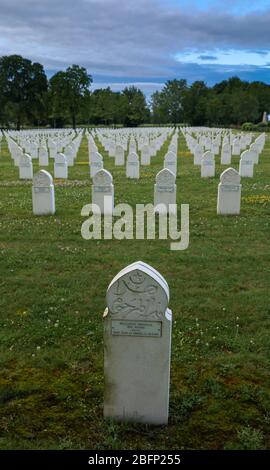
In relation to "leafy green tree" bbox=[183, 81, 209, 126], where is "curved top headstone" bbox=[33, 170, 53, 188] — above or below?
below

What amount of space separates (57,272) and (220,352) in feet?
11.0

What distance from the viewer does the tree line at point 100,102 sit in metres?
79.1

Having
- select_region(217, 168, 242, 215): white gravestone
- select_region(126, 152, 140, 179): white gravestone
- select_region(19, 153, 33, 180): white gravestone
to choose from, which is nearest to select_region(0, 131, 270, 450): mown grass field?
select_region(217, 168, 242, 215): white gravestone

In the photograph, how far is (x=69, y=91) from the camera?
77.6 m

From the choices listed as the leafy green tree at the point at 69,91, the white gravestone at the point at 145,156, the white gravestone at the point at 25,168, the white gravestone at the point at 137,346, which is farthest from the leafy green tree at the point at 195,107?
the white gravestone at the point at 137,346

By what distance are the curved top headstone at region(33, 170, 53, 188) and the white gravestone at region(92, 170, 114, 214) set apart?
1.07 meters

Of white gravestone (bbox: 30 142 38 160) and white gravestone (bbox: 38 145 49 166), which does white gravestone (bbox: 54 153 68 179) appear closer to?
white gravestone (bbox: 38 145 49 166)

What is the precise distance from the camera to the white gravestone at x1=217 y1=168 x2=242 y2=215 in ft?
35.1

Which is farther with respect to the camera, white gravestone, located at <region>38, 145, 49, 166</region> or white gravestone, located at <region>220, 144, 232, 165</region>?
white gravestone, located at <region>38, 145, 49, 166</region>

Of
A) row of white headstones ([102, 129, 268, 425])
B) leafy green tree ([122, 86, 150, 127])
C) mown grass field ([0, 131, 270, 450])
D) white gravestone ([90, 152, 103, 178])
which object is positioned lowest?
mown grass field ([0, 131, 270, 450])

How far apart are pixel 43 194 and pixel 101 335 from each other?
631 cm

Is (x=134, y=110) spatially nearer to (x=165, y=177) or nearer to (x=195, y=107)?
(x=195, y=107)

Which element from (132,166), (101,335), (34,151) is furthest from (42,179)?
(34,151)

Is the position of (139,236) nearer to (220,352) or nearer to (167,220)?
(167,220)
